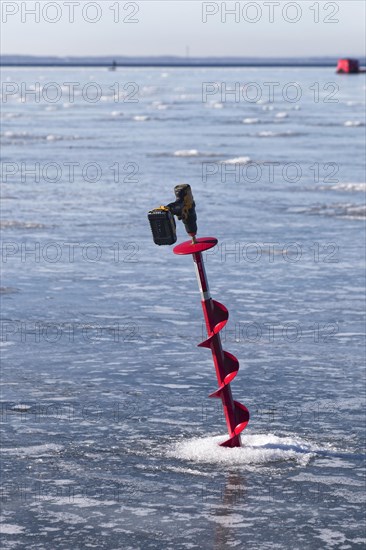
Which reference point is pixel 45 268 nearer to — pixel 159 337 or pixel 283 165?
pixel 159 337

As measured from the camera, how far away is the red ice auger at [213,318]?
688 centimetres

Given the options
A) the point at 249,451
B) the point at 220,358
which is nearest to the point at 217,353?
the point at 220,358

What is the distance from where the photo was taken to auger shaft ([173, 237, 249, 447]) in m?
7.14

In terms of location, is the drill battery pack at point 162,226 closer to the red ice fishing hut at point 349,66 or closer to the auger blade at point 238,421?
Result: the auger blade at point 238,421

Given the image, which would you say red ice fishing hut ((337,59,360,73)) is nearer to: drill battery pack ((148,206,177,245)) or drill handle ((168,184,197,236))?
drill handle ((168,184,197,236))

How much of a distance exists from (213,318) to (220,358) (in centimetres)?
23

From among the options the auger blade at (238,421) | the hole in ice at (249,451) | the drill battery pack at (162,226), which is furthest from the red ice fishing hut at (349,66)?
the drill battery pack at (162,226)

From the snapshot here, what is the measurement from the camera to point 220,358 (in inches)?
285

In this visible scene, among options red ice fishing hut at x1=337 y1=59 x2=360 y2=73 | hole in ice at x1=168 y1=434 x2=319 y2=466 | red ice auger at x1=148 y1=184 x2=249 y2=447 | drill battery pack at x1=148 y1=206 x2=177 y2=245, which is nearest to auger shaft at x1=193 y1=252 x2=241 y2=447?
red ice auger at x1=148 y1=184 x2=249 y2=447

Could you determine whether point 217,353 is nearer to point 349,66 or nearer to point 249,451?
point 249,451

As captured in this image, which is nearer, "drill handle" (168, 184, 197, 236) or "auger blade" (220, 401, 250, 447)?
"drill handle" (168, 184, 197, 236)

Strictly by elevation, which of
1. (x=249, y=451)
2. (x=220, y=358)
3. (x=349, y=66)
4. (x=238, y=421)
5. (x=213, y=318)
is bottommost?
(x=349, y=66)

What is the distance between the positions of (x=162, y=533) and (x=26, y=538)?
643mm

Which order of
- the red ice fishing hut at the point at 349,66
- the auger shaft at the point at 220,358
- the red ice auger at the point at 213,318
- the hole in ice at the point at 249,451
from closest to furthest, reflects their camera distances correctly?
the red ice auger at the point at 213,318 < the auger shaft at the point at 220,358 < the hole in ice at the point at 249,451 < the red ice fishing hut at the point at 349,66
